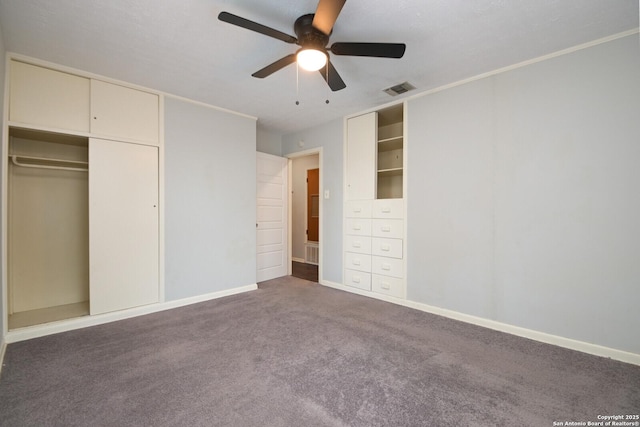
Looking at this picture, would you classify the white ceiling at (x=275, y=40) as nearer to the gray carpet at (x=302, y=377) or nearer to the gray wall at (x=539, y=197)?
the gray wall at (x=539, y=197)

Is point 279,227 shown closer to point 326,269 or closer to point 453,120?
point 326,269

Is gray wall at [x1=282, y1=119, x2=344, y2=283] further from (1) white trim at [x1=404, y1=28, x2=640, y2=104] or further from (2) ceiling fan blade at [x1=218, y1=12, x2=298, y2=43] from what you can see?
(2) ceiling fan blade at [x1=218, y1=12, x2=298, y2=43]

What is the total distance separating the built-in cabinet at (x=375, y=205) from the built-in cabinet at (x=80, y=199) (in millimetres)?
2560

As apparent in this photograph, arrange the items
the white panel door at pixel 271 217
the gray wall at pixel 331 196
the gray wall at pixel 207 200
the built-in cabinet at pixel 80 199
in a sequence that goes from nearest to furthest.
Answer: the built-in cabinet at pixel 80 199 < the gray wall at pixel 207 200 < the gray wall at pixel 331 196 < the white panel door at pixel 271 217

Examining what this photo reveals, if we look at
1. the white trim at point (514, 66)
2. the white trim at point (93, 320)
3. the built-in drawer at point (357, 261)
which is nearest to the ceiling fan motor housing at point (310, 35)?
the white trim at point (514, 66)

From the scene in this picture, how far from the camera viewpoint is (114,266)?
2986mm

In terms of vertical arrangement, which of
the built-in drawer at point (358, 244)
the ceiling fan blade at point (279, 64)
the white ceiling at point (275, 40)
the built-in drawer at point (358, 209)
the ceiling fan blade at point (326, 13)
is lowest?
the built-in drawer at point (358, 244)

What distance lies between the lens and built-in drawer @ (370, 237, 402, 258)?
353 centimetres

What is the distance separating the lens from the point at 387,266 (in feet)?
12.0

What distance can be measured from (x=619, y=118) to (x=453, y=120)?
1.29m

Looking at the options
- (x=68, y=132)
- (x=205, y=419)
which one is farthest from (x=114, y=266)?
(x=205, y=419)

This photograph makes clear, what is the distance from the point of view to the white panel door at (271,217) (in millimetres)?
4656

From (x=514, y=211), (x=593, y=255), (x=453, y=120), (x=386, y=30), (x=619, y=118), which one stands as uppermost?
(x=386, y=30)

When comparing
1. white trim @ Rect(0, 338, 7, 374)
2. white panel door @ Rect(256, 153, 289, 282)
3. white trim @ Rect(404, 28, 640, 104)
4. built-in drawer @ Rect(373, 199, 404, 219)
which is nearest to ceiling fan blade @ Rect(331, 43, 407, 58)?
white trim @ Rect(404, 28, 640, 104)
